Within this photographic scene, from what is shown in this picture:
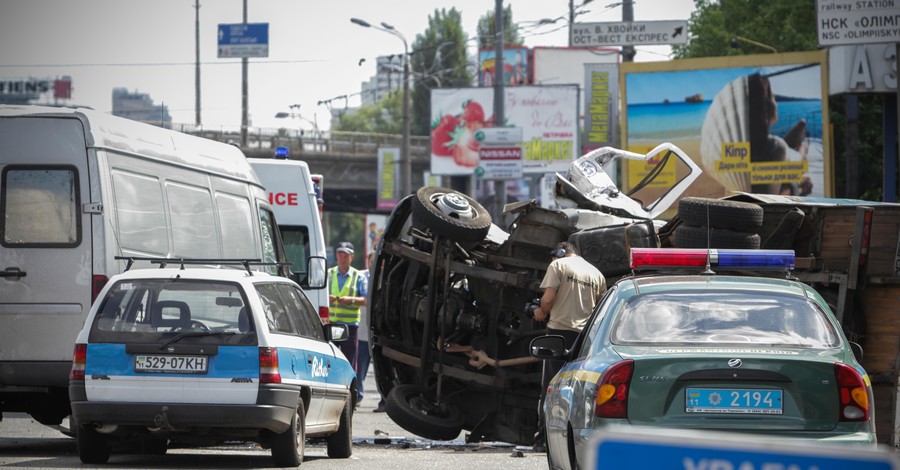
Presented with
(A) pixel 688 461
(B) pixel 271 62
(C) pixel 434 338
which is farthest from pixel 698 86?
(A) pixel 688 461

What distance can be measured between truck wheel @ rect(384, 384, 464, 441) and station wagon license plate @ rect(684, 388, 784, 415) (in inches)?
206

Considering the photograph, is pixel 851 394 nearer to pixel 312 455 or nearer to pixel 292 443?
→ pixel 292 443

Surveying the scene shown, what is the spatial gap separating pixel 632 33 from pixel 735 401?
2985 centimetres

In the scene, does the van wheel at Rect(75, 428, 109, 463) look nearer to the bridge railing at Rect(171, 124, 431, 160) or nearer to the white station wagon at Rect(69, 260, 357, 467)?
the white station wagon at Rect(69, 260, 357, 467)

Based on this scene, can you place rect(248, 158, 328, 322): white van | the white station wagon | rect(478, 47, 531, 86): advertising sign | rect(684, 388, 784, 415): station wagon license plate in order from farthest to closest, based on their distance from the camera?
rect(478, 47, 531, 86): advertising sign, rect(248, 158, 328, 322): white van, the white station wagon, rect(684, 388, 784, 415): station wagon license plate

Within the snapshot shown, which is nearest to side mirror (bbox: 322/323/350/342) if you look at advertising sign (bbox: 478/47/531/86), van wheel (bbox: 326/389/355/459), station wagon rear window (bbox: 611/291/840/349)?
van wheel (bbox: 326/389/355/459)

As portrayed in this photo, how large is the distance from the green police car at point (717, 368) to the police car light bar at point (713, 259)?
2.40 feet

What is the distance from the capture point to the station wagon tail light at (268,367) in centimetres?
984

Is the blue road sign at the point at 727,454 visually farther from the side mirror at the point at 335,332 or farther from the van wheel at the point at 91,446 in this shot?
the side mirror at the point at 335,332

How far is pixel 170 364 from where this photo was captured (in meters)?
9.84

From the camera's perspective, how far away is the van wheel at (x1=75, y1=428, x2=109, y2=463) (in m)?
10.2

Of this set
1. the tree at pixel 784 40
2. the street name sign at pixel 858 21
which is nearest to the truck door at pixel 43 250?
the street name sign at pixel 858 21

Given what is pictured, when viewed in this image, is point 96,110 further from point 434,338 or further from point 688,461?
point 688,461

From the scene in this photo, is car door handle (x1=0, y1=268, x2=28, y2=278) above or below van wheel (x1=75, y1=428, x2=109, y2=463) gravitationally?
above
